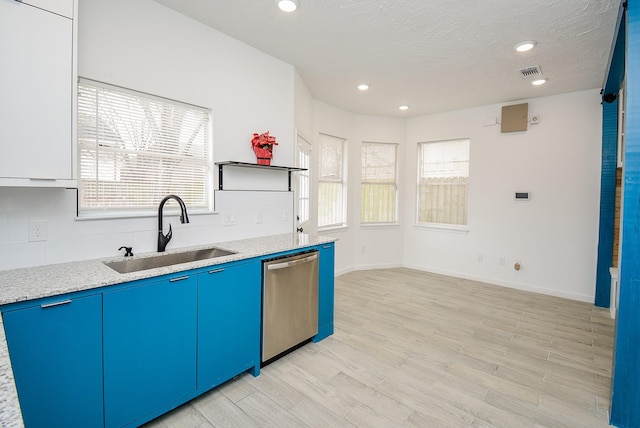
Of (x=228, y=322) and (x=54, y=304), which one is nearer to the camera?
(x=54, y=304)

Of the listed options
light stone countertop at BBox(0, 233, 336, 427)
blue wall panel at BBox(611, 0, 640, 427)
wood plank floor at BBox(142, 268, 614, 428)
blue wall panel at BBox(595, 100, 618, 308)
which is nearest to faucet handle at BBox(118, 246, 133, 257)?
light stone countertop at BBox(0, 233, 336, 427)

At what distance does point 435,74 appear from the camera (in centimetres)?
373

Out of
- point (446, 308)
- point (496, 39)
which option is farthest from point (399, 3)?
point (446, 308)

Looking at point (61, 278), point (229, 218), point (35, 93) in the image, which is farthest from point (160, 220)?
point (35, 93)

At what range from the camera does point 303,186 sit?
425 cm

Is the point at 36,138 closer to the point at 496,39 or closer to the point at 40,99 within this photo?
the point at 40,99

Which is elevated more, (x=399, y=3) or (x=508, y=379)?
(x=399, y=3)

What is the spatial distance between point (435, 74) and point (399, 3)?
61.3 inches

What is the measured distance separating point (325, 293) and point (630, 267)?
85.3 inches

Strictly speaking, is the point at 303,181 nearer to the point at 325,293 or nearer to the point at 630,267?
the point at 325,293

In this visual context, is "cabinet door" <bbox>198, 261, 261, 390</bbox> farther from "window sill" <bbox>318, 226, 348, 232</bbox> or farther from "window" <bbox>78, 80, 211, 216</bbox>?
"window sill" <bbox>318, 226, 348, 232</bbox>

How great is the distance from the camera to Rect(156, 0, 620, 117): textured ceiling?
7.98ft

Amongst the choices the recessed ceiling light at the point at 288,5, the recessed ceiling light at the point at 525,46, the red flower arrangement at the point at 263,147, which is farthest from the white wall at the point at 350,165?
the recessed ceiling light at the point at 525,46

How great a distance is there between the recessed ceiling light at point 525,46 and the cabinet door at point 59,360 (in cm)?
379
